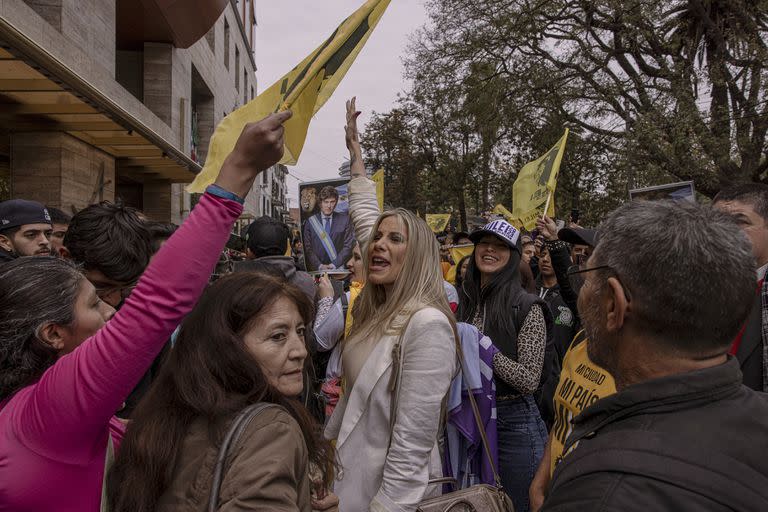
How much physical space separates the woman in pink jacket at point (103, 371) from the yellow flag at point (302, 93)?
2.27 ft

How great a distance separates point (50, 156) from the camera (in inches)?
374

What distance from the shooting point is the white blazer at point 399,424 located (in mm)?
2250

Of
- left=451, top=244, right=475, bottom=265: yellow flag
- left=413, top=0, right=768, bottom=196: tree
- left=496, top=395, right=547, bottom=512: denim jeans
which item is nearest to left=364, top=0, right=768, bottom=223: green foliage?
left=413, top=0, right=768, bottom=196: tree

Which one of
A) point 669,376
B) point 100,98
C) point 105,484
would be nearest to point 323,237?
point 105,484

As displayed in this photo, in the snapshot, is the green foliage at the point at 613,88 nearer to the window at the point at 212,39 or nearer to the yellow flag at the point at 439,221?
the yellow flag at the point at 439,221

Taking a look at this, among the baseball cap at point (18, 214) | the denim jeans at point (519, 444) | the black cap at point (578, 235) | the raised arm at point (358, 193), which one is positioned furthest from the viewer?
the baseball cap at point (18, 214)

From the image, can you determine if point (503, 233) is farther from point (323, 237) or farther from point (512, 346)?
point (323, 237)

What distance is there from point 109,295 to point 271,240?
4.84ft

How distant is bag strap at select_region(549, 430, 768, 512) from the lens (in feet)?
3.52

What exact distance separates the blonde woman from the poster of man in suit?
2.46m

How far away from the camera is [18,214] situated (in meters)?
3.78

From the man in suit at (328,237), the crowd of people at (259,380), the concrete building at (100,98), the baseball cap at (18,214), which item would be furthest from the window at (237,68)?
the crowd of people at (259,380)

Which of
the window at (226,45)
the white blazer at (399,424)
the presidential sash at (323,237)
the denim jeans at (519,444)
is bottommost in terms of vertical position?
the denim jeans at (519,444)

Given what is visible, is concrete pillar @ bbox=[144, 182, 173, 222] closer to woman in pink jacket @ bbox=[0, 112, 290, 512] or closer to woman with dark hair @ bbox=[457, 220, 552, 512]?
woman with dark hair @ bbox=[457, 220, 552, 512]
